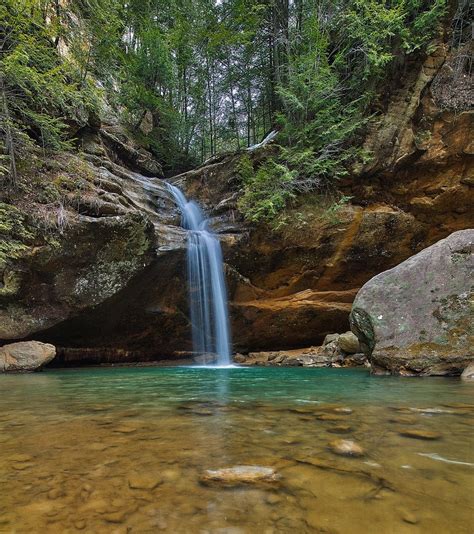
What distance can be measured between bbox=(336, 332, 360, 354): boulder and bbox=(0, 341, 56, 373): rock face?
26.8 ft

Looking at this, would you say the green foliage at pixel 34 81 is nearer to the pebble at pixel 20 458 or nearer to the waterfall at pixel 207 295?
the waterfall at pixel 207 295

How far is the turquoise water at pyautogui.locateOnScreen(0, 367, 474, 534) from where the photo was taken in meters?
1.33

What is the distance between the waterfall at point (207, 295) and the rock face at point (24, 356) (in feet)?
14.9

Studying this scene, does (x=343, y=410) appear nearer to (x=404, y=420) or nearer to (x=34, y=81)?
(x=404, y=420)

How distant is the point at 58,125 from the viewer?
9750 mm

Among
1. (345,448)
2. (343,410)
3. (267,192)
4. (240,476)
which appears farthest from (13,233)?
(345,448)

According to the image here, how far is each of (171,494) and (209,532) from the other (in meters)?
0.36

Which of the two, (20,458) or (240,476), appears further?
(20,458)

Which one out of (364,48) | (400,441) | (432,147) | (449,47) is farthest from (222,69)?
(400,441)

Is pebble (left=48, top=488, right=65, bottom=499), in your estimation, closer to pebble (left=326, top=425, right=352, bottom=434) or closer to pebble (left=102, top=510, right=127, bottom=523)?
pebble (left=102, top=510, right=127, bottom=523)

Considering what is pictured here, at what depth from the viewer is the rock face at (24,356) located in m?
8.37

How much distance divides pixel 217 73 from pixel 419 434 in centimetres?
2224

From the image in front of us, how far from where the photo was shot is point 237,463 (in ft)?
6.21

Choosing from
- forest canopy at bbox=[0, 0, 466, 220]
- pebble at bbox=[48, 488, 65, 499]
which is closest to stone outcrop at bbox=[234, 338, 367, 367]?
forest canopy at bbox=[0, 0, 466, 220]
